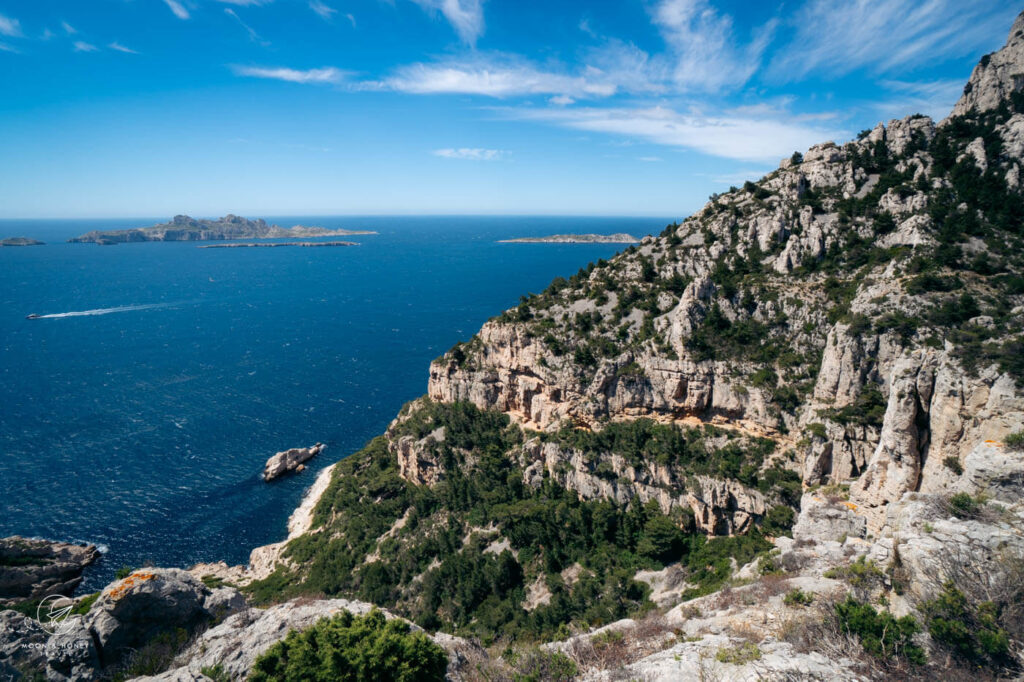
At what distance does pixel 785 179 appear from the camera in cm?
6066

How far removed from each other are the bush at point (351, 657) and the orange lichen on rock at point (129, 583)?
34.3 ft

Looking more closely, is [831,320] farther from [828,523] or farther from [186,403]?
[186,403]

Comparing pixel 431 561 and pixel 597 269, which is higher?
pixel 597 269

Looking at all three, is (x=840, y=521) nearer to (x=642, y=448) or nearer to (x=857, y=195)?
(x=642, y=448)

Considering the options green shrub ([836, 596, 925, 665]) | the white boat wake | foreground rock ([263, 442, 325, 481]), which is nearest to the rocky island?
green shrub ([836, 596, 925, 665])

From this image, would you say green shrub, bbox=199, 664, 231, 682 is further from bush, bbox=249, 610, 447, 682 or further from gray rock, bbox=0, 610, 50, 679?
gray rock, bbox=0, 610, 50, 679

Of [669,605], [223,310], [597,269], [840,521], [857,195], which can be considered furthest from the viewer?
[223,310]

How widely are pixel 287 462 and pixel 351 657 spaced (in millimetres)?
60035

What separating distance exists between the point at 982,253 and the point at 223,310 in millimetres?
182823

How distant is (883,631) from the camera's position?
18.0 meters

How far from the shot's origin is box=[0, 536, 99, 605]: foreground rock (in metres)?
46.3

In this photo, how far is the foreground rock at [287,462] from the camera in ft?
235

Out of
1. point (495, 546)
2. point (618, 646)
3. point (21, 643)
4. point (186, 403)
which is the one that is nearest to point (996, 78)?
point (618, 646)

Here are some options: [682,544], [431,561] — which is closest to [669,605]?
[682,544]
